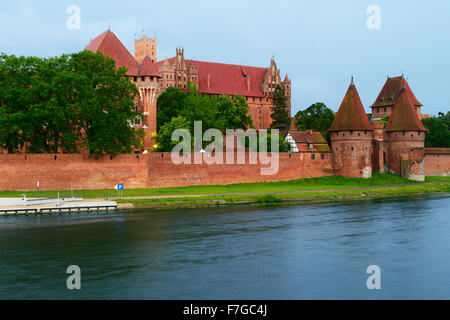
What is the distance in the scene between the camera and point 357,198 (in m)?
44.9

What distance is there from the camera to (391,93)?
7988cm

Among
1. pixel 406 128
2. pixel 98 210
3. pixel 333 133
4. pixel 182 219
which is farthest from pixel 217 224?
pixel 406 128

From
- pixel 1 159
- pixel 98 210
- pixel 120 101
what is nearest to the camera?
pixel 98 210

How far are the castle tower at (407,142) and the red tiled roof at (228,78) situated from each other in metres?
37.7

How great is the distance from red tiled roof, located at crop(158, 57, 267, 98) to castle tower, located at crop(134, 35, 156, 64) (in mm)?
27557

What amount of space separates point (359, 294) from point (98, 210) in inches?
868

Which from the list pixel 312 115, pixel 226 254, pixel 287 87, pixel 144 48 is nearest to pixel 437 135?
pixel 312 115

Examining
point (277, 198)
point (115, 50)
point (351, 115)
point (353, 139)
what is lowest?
point (277, 198)

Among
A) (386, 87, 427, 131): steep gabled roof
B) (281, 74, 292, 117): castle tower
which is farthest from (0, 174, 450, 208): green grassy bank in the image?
(281, 74, 292, 117): castle tower

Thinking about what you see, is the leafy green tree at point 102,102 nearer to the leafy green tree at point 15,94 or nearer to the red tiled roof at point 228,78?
the leafy green tree at point 15,94

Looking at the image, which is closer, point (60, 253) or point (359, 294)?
point (359, 294)

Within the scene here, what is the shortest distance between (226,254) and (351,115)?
36.8 m

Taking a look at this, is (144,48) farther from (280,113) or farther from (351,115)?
(351,115)
